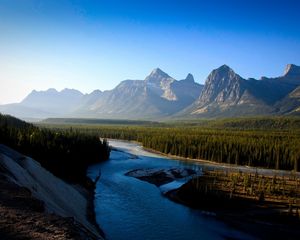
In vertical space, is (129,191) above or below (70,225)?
below

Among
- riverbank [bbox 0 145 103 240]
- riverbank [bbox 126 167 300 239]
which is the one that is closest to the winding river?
riverbank [bbox 126 167 300 239]

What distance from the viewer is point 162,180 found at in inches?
4077

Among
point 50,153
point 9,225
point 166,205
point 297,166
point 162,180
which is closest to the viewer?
point 9,225

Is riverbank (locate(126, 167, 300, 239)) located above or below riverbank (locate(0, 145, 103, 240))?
below

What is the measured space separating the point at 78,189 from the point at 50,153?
73.8 ft

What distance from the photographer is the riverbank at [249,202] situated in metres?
63.7

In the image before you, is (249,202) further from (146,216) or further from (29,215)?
(29,215)

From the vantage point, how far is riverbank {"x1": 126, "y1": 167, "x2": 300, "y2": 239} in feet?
→ 209

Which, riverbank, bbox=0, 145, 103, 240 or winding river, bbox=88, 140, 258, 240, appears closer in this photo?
riverbank, bbox=0, 145, 103, 240

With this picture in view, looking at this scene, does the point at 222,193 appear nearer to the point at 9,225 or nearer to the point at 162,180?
the point at 162,180

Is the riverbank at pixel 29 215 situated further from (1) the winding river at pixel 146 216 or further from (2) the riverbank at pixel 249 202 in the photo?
(2) the riverbank at pixel 249 202

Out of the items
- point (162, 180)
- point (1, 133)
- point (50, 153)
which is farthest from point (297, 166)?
point (1, 133)

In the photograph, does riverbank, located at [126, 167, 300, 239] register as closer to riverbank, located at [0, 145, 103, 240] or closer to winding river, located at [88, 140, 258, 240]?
winding river, located at [88, 140, 258, 240]

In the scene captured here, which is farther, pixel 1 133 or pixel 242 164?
pixel 242 164
